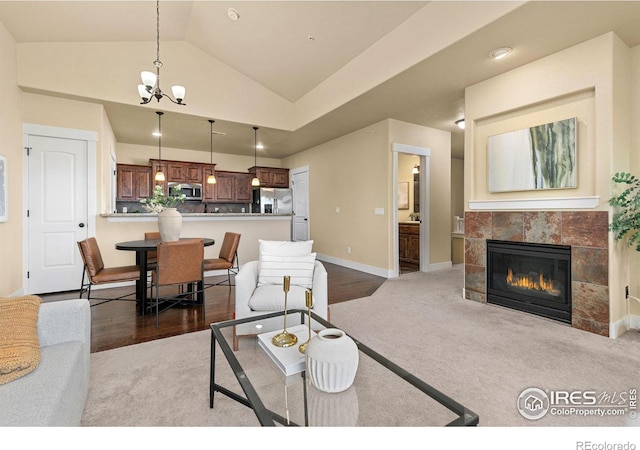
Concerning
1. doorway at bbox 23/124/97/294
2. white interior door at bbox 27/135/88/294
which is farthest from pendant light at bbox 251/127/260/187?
white interior door at bbox 27/135/88/294

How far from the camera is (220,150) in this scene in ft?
24.0

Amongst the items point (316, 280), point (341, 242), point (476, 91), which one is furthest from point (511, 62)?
point (341, 242)

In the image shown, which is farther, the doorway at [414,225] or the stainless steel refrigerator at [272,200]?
the stainless steel refrigerator at [272,200]

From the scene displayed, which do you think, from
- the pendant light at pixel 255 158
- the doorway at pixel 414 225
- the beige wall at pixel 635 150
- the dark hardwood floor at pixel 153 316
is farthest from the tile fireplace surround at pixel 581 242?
the pendant light at pixel 255 158

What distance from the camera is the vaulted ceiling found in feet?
8.34

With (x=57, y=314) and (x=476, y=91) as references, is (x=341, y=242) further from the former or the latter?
(x=57, y=314)

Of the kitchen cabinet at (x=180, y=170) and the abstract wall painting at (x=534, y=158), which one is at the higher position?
the kitchen cabinet at (x=180, y=170)

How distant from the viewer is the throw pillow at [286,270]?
2545 millimetres

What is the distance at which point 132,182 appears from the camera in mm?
6523

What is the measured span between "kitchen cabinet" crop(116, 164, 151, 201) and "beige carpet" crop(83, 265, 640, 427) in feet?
16.8

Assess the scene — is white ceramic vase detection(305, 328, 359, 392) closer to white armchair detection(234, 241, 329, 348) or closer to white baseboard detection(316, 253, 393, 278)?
white armchair detection(234, 241, 329, 348)

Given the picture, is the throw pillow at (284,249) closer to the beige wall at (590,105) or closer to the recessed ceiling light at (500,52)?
the beige wall at (590,105)

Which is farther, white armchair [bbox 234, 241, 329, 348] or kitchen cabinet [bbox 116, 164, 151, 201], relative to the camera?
kitchen cabinet [bbox 116, 164, 151, 201]

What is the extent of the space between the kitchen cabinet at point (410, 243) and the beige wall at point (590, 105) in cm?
253
